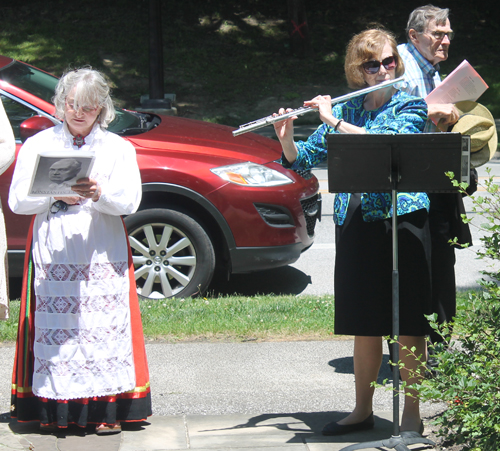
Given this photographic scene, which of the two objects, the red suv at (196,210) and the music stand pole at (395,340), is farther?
the red suv at (196,210)

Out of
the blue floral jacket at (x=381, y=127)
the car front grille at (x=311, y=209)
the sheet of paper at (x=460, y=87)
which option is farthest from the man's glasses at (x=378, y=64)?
the car front grille at (x=311, y=209)

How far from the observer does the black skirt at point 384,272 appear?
11.2 feet

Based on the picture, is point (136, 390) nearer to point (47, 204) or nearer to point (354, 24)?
point (47, 204)

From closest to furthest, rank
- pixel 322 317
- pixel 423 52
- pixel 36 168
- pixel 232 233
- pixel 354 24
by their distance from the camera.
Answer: pixel 36 168
pixel 423 52
pixel 322 317
pixel 232 233
pixel 354 24

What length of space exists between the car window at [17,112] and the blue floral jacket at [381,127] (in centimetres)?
300

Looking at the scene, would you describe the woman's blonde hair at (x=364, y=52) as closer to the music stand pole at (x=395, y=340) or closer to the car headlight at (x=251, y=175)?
the music stand pole at (x=395, y=340)

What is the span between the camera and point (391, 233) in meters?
3.42

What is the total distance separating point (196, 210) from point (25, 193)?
8.23 feet

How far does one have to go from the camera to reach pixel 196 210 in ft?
19.1

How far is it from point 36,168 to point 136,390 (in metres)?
1.20

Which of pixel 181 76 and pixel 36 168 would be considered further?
pixel 181 76

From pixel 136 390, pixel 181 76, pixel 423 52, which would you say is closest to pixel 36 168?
pixel 136 390

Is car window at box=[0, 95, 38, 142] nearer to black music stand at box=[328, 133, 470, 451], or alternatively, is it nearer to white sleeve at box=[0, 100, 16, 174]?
white sleeve at box=[0, 100, 16, 174]

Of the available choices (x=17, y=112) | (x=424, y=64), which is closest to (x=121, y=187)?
(x=424, y=64)
